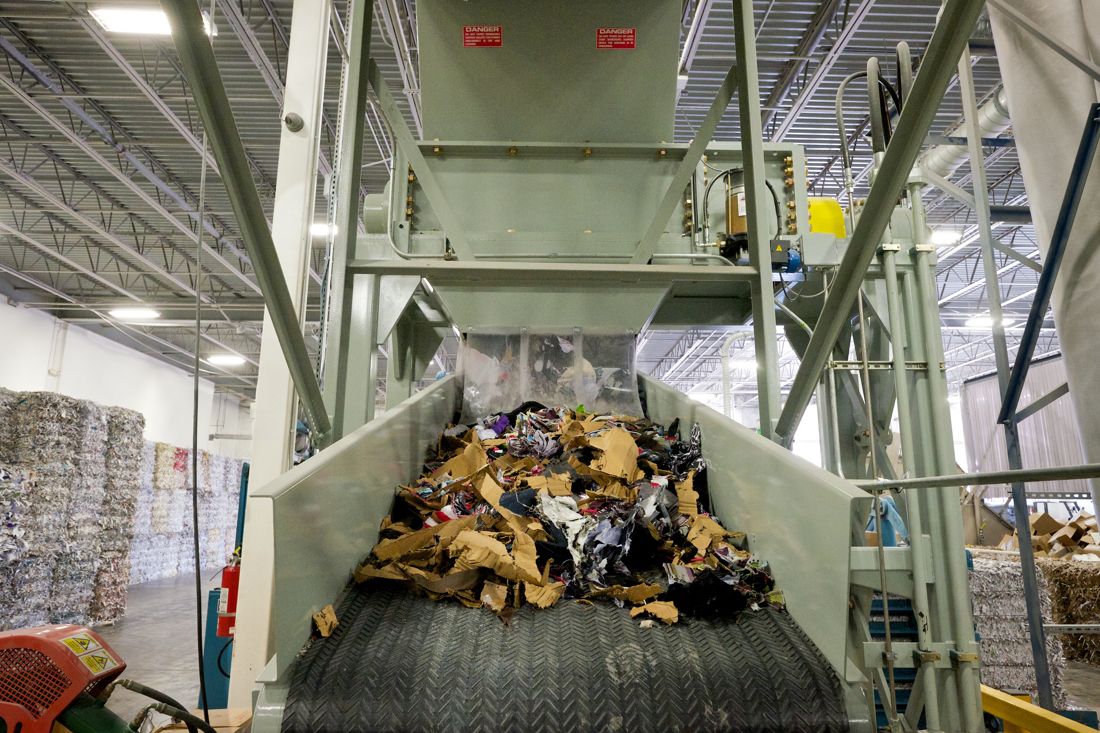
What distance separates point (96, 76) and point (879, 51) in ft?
32.9

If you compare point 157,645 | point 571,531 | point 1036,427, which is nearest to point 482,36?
point 571,531

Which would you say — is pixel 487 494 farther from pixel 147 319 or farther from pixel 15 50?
pixel 147 319

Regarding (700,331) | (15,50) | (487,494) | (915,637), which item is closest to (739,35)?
Result: (487,494)

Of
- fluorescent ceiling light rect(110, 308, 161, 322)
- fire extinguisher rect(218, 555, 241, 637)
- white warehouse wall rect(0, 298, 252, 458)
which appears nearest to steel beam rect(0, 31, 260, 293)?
fluorescent ceiling light rect(110, 308, 161, 322)

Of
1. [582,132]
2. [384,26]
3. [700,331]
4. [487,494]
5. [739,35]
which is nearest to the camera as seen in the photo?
[487,494]

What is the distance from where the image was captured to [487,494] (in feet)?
8.14

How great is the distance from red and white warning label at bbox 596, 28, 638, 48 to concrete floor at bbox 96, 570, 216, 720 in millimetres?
4022

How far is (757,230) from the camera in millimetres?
2494

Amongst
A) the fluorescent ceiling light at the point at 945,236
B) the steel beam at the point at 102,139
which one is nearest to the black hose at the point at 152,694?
the steel beam at the point at 102,139

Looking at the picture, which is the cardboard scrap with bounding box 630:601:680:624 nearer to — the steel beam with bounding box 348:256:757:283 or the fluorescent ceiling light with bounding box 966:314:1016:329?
the steel beam with bounding box 348:256:757:283

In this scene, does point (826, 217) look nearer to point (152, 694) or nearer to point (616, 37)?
point (616, 37)

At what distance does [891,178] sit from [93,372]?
18.6m

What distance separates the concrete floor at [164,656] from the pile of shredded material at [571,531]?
2264mm

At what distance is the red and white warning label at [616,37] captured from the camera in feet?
9.80
